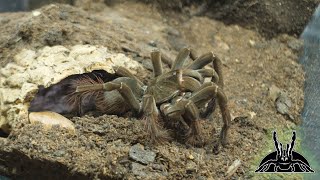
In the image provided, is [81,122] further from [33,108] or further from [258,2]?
[258,2]

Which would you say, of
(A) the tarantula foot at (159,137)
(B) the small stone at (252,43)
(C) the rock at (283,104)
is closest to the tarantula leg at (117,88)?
(A) the tarantula foot at (159,137)

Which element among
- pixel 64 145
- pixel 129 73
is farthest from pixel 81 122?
pixel 129 73

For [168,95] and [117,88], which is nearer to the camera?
[117,88]

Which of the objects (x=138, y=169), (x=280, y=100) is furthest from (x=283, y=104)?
(x=138, y=169)

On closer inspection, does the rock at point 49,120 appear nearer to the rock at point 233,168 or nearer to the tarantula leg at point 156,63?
the tarantula leg at point 156,63

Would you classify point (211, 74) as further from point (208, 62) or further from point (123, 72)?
point (123, 72)
